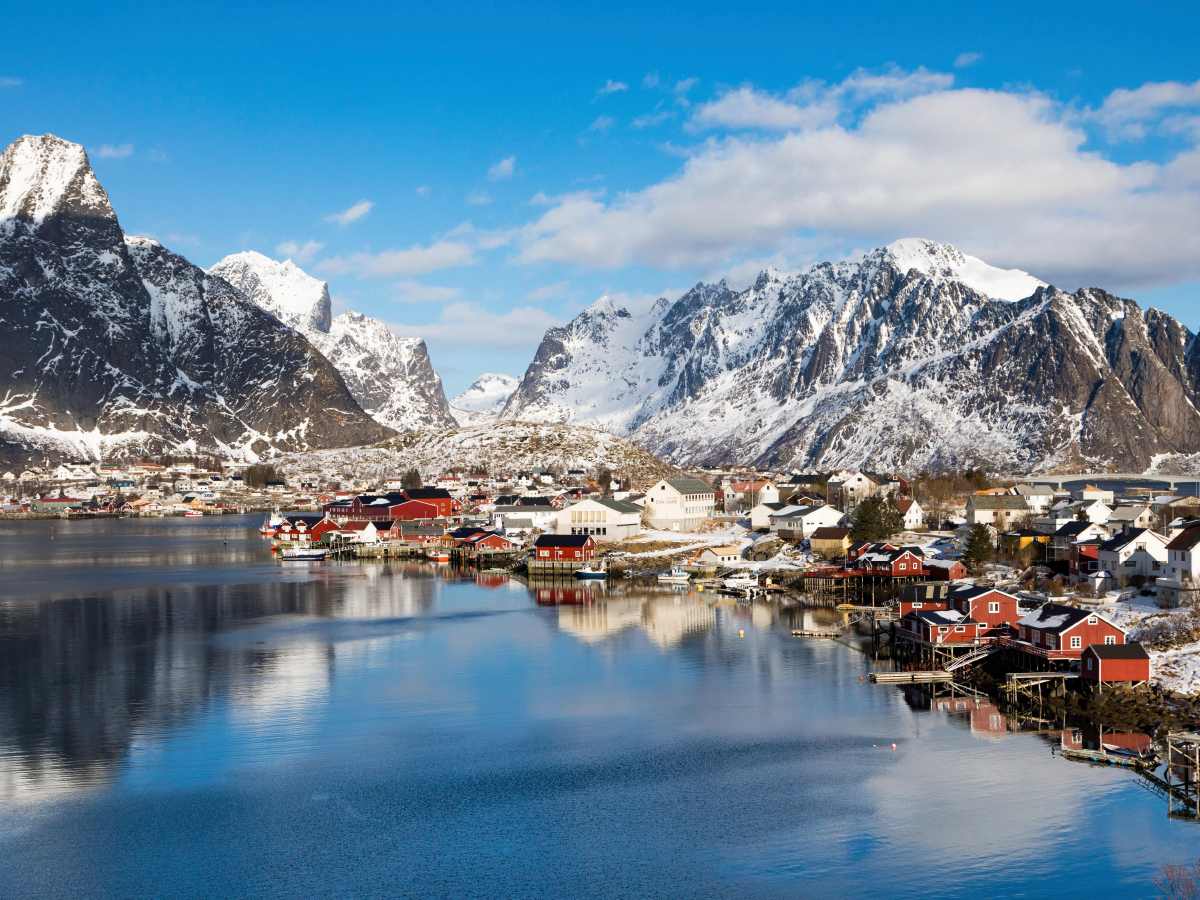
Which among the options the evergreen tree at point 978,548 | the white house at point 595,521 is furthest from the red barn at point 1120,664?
the white house at point 595,521

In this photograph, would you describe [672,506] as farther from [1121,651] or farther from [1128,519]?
[1121,651]

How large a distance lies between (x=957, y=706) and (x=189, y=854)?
29.7 m

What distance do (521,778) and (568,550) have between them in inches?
2297

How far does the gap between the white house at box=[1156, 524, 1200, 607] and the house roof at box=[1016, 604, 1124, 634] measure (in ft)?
26.7

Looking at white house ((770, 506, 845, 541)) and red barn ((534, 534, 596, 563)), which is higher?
white house ((770, 506, 845, 541))

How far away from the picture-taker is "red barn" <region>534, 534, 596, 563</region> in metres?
92.6

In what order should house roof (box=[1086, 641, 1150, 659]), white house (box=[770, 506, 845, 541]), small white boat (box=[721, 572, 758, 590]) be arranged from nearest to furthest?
house roof (box=[1086, 641, 1150, 659])
small white boat (box=[721, 572, 758, 590])
white house (box=[770, 506, 845, 541])

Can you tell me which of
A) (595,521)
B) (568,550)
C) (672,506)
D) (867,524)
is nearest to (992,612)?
(867,524)

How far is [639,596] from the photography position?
78.2m

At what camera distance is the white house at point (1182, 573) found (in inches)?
2039

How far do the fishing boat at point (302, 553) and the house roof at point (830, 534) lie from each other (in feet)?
169

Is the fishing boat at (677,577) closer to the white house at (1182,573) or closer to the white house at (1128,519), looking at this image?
the white house at (1128,519)

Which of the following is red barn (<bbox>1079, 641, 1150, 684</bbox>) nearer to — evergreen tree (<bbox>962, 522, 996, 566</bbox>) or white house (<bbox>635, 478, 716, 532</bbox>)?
evergreen tree (<bbox>962, 522, 996, 566</bbox>)

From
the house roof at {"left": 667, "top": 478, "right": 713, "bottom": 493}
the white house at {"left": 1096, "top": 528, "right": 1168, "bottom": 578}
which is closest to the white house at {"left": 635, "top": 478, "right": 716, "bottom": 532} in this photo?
the house roof at {"left": 667, "top": 478, "right": 713, "bottom": 493}
